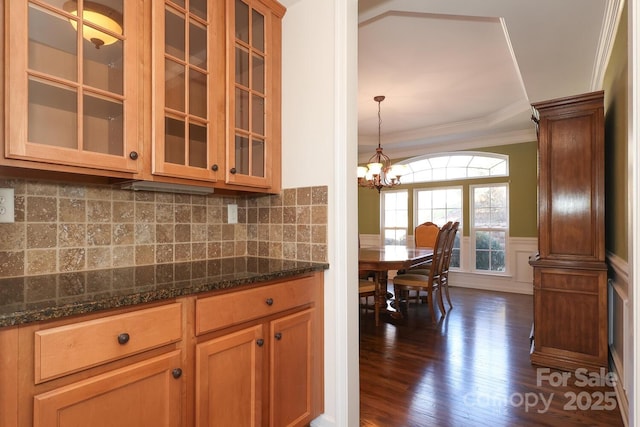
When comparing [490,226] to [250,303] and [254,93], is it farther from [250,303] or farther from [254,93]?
[250,303]

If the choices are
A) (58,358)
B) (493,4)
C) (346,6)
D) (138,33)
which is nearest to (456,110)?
(493,4)

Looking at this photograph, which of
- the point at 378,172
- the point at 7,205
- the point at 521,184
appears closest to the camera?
the point at 7,205

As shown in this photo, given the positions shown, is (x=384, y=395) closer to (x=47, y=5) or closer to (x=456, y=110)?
(x=47, y=5)

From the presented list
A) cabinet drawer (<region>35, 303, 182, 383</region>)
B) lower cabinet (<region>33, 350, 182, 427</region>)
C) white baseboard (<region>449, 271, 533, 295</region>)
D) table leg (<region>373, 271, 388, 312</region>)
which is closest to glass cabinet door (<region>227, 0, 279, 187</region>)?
cabinet drawer (<region>35, 303, 182, 383</region>)

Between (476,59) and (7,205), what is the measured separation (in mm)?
3757

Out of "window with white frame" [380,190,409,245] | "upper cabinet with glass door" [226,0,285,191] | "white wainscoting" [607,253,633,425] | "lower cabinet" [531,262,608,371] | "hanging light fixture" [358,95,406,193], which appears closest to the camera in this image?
"upper cabinet with glass door" [226,0,285,191]

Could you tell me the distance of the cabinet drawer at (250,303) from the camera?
4.30ft

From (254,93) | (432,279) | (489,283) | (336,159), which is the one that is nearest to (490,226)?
(489,283)

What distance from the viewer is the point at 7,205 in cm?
134

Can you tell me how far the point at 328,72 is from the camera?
1.84 metres

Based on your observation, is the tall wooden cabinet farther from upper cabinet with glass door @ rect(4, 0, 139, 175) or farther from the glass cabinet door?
upper cabinet with glass door @ rect(4, 0, 139, 175)

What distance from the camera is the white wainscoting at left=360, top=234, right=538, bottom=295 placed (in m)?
5.38

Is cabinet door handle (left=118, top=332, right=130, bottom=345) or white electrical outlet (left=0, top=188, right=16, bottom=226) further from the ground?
white electrical outlet (left=0, top=188, right=16, bottom=226)

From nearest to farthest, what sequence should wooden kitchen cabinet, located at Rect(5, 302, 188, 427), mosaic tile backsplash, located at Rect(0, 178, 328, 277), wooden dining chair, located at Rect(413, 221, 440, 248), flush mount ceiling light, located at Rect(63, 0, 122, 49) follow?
1. wooden kitchen cabinet, located at Rect(5, 302, 188, 427)
2. flush mount ceiling light, located at Rect(63, 0, 122, 49)
3. mosaic tile backsplash, located at Rect(0, 178, 328, 277)
4. wooden dining chair, located at Rect(413, 221, 440, 248)
